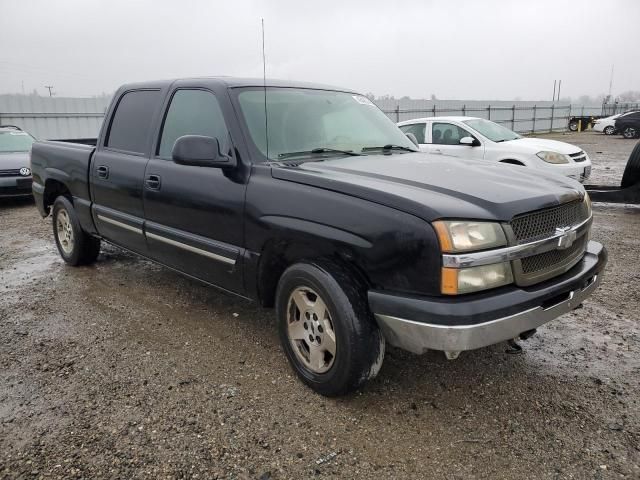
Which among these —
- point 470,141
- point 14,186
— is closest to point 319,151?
point 470,141

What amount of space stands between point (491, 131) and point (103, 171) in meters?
7.32

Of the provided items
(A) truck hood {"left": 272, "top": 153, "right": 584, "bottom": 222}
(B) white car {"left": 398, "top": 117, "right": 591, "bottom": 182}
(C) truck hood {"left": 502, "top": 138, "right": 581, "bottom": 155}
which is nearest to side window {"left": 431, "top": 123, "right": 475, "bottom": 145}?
(B) white car {"left": 398, "top": 117, "right": 591, "bottom": 182}

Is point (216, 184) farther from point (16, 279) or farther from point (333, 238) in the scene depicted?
point (16, 279)

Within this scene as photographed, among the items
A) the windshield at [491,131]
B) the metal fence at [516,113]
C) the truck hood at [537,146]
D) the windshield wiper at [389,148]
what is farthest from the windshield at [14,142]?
the metal fence at [516,113]

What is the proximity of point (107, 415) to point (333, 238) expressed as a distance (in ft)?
5.14

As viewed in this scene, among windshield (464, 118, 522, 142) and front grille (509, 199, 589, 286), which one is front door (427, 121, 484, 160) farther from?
front grille (509, 199, 589, 286)

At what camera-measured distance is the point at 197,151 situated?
3.05 meters

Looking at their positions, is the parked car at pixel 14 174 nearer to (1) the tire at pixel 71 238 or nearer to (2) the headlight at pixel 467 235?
(1) the tire at pixel 71 238

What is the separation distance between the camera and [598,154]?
57.3ft

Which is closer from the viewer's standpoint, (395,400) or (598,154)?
(395,400)

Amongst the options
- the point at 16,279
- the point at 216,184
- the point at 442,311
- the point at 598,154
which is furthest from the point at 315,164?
the point at 598,154

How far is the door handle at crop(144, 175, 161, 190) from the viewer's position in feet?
12.5

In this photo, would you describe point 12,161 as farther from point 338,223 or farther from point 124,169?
point 338,223

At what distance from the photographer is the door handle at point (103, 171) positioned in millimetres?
4430
